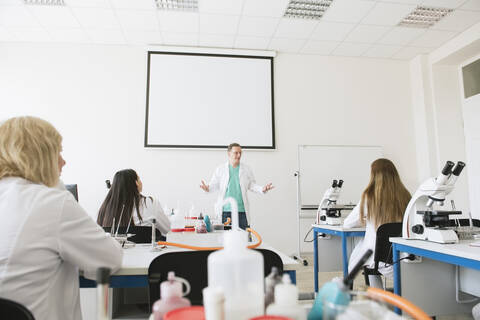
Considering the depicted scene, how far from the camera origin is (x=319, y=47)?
4746mm

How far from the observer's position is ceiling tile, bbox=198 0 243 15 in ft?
12.1

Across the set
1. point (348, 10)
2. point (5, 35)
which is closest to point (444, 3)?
point (348, 10)

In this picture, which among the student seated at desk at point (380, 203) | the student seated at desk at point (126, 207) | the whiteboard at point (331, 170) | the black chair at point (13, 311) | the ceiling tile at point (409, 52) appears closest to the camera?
the black chair at point (13, 311)

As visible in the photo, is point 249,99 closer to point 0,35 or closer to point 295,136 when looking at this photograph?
point 295,136

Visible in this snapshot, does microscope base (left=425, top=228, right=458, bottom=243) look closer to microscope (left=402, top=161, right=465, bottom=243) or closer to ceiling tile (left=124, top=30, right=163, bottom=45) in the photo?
microscope (left=402, top=161, right=465, bottom=243)

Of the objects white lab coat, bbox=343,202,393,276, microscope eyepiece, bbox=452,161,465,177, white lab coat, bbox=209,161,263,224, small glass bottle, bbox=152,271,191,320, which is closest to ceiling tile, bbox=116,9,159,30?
white lab coat, bbox=209,161,263,224

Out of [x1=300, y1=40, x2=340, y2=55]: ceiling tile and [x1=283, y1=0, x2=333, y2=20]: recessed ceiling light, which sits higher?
[x1=283, y1=0, x2=333, y2=20]: recessed ceiling light

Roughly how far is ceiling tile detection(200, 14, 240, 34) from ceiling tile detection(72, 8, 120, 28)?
1.10 m

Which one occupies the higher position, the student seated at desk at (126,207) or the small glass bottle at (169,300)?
the student seated at desk at (126,207)

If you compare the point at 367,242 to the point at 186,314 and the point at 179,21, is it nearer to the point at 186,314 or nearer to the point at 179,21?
the point at 186,314

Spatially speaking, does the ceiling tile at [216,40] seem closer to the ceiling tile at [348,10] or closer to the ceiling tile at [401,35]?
the ceiling tile at [348,10]

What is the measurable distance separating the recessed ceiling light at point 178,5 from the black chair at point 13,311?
12.2 ft

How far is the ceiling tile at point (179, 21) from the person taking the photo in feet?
12.8

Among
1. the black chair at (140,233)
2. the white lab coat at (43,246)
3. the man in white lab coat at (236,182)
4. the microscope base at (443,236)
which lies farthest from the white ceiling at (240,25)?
the white lab coat at (43,246)
